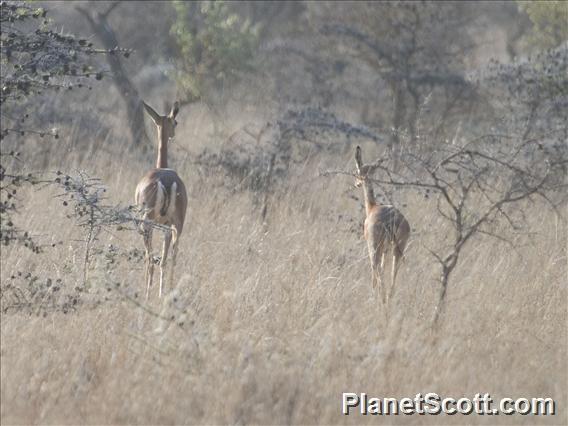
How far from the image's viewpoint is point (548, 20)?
16438mm

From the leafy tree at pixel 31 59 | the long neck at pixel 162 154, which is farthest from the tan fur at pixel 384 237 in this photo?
the leafy tree at pixel 31 59

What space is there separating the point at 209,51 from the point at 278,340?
10.3m

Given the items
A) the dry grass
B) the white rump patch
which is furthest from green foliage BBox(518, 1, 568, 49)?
the white rump patch

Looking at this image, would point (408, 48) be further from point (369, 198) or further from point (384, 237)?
Answer: point (384, 237)

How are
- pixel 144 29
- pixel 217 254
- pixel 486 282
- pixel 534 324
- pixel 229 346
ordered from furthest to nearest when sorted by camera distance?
pixel 144 29 < pixel 217 254 < pixel 486 282 < pixel 534 324 < pixel 229 346

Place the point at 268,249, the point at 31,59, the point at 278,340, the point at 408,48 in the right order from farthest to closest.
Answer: the point at 408,48
the point at 268,249
the point at 31,59
the point at 278,340

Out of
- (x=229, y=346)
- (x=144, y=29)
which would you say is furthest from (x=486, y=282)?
(x=144, y=29)

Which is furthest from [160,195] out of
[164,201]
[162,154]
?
[162,154]

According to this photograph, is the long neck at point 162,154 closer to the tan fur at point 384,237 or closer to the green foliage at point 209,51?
the tan fur at point 384,237

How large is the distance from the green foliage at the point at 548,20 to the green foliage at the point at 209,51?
4.12m

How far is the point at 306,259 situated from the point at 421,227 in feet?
5.04

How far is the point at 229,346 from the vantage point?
5.38 metres

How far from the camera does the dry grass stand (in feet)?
16.1

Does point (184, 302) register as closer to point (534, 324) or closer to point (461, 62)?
point (534, 324)
